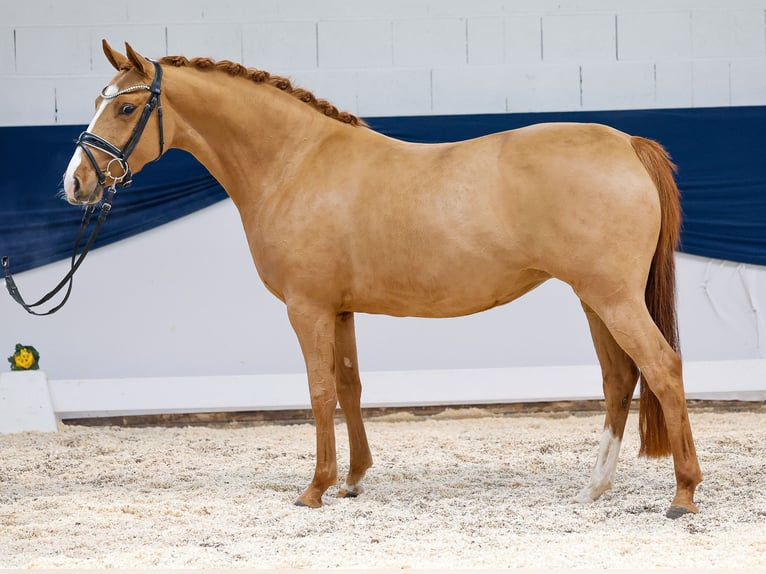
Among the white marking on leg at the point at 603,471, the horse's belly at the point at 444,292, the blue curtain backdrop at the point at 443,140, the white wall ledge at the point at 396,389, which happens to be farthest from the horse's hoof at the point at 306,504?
the blue curtain backdrop at the point at 443,140

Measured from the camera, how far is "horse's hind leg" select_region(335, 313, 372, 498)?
3742 mm

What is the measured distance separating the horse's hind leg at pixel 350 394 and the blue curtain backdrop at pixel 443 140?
2606 millimetres

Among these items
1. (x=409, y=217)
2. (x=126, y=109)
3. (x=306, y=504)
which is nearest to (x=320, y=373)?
(x=306, y=504)

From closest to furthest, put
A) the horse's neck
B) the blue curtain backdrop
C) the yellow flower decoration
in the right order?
the horse's neck
the yellow flower decoration
the blue curtain backdrop

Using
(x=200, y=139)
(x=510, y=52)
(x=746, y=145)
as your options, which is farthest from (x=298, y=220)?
(x=746, y=145)

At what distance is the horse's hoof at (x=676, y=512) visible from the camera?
3.11 meters

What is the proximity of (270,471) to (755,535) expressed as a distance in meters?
2.31

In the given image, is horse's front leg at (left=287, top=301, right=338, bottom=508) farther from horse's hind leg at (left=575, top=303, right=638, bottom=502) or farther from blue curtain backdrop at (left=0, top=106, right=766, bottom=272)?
blue curtain backdrop at (left=0, top=106, right=766, bottom=272)

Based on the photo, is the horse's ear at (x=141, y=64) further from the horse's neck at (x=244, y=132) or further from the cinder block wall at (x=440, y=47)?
the cinder block wall at (x=440, y=47)

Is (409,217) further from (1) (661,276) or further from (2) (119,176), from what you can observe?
(2) (119,176)

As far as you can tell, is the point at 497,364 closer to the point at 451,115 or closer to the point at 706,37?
the point at 451,115

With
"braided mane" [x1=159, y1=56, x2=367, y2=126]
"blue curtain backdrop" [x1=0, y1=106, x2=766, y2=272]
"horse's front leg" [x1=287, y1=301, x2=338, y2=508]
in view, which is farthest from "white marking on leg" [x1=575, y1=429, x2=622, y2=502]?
"blue curtain backdrop" [x1=0, y1=106, x2=766, y2=272]

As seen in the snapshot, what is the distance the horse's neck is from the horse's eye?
0.66 ft

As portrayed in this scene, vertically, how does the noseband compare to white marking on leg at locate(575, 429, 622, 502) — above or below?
above
